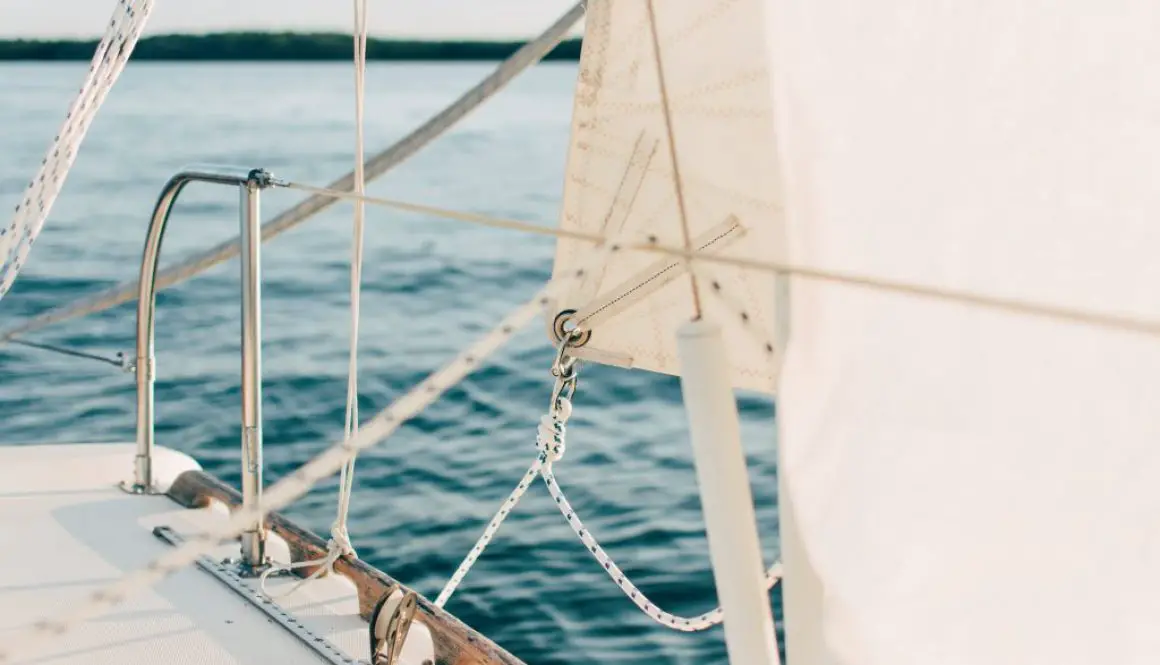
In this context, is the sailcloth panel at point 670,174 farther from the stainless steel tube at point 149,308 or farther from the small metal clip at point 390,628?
the stainless steel tube at point 149,308

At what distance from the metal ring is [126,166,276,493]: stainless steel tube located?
0.82 metres

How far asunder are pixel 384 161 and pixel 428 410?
3.18 m

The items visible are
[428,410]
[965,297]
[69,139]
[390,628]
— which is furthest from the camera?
[428,410]

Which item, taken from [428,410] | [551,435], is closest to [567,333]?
[551,435]

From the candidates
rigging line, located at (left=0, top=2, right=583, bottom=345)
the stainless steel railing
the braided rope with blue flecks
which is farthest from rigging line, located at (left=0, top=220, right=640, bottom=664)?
the braided rope with blue flecks

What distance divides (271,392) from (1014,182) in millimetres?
5783

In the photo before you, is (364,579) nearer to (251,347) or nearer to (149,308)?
(251,347)

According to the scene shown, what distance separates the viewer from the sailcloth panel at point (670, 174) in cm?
152

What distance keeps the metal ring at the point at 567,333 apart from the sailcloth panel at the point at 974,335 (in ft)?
2.16

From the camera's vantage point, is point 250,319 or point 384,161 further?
point 384,161

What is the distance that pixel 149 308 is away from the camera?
270 cm

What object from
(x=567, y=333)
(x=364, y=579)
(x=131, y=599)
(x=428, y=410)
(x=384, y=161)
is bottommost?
(x=131, y=599)

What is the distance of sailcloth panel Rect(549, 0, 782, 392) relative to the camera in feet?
4.99

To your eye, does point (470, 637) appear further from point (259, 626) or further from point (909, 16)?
point (909, 16)
